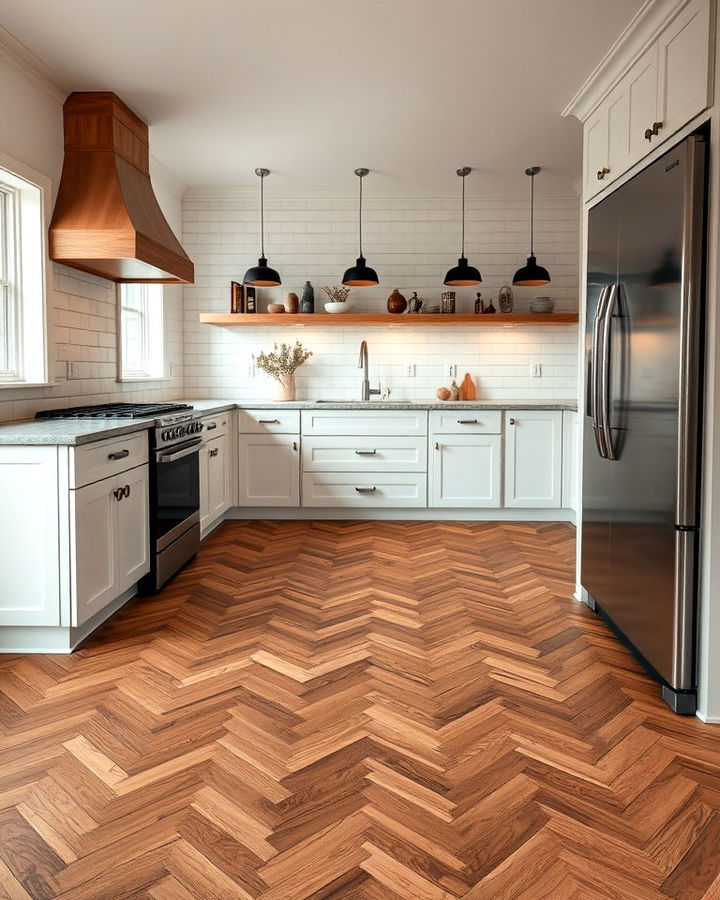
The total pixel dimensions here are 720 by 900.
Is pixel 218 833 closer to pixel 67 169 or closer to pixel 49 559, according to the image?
pixel 49 559

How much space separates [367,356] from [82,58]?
316cm

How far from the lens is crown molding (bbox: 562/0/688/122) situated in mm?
2777

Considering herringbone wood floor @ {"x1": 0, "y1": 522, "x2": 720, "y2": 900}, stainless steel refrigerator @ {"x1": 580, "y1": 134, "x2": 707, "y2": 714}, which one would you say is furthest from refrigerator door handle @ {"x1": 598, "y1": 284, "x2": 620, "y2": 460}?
herringbone wood floor @ {"x1": 0, "y1": 522, "x2": 720, "y2": 900}

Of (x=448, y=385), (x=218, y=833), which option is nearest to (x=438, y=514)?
(x=448, y=385)

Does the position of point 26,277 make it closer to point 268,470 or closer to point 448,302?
point 268,470

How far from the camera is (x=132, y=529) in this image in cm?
351

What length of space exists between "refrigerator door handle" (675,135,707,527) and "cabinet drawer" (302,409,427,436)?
3.24 meters

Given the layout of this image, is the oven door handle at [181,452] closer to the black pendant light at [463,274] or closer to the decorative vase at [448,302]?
the black pendant light at [463,274]

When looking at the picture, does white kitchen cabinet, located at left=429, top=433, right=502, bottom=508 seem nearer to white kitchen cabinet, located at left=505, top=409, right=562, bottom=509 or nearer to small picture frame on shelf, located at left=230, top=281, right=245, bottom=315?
white kitchen cabinet, located at left=505, top=409, right=562, bottom=509

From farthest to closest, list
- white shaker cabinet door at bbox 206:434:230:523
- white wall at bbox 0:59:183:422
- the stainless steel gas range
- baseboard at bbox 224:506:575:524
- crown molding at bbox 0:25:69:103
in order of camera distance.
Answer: baseboard at bbox 224:506:575:524, white shaker cabinet door at bbox 206:434:230:523, the stainless steel gas range, white wall at bbox 0:59:183:422, crown molding at bbox 0:25:69:103

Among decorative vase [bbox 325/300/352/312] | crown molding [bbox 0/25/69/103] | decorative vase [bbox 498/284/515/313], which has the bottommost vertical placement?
decorative vase [bbox 325/300/352/312]

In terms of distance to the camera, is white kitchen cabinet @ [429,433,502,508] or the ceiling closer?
the ceiling

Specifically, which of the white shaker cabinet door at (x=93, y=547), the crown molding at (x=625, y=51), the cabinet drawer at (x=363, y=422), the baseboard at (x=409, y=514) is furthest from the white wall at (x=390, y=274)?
the white shaker cabinet door at (x=93, y=547)

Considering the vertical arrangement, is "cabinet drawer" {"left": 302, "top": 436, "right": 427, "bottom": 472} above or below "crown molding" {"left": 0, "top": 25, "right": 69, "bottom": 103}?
below
